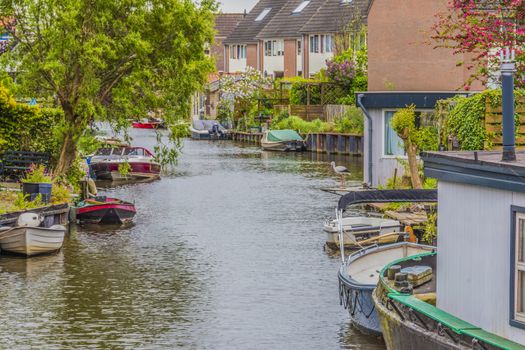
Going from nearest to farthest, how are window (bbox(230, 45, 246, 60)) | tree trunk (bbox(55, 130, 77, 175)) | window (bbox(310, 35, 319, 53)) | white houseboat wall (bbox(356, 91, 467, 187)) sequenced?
tree trunk (bbox(55, 130, 77, 175)) < white houseboat wall (bbox(356, 91, 467, 187)) < window (bbox(310, 35, 319, 53)) < window (bbox(230, 45, 246, 60))

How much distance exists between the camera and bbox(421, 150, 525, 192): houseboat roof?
15250 mm

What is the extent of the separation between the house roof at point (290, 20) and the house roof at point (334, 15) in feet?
9.02

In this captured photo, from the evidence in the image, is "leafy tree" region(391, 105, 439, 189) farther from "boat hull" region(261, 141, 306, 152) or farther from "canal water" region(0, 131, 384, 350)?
"boat hull" region(261, 141, 306, 152)

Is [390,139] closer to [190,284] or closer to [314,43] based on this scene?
[190,284]

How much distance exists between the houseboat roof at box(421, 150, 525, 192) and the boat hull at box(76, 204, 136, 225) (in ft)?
83.4

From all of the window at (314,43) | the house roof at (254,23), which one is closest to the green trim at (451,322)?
the window at (314,43)

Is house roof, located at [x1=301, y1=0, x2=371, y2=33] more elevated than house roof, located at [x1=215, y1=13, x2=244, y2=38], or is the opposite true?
house roof, located at [x1=215, y1=13, x2=244, y2=38]

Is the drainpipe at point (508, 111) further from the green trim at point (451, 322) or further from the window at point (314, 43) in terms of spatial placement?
the window at point (314, 43)

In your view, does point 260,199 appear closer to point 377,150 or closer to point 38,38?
point 377,150

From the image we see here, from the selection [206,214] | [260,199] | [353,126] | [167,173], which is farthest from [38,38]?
[353,126]

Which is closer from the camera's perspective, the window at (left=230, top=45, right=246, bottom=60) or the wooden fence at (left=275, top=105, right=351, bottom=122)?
the wooden fence at (left=275, top=105, right=351, bottom=122)

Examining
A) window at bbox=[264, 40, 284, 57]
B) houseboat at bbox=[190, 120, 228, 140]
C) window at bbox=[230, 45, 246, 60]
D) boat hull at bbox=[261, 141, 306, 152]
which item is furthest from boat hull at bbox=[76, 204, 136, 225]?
window at bbox=[230, 45, 246, 60]

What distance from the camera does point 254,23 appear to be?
131250 millimetres

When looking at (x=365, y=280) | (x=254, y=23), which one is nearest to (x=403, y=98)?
(x=365, y=280)
